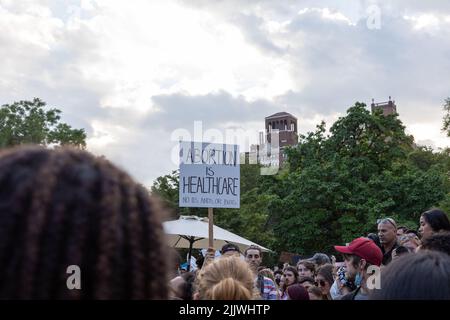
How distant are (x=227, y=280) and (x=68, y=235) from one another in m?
2.11

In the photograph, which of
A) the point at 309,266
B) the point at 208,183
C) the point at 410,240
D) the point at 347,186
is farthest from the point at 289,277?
the point at 347,186

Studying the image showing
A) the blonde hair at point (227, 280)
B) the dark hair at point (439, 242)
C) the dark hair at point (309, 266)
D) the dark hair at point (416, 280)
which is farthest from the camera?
the dark hair at point (309, 266)

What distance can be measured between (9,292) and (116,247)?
0.18 m

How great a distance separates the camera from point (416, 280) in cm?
161

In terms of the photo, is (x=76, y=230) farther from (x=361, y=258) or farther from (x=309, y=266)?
(x=309, y=266)

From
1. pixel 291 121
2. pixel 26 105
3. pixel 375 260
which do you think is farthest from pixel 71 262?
pixel 291 121

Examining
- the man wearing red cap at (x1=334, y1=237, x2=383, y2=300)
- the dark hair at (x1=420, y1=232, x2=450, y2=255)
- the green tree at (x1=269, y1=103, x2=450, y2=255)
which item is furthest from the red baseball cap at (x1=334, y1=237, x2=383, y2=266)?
the green tree at (x1=269, y1=103, x2=450, y2=255)

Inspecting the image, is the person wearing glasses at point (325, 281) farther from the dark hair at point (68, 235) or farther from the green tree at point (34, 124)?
the green tree at point (34, 124)

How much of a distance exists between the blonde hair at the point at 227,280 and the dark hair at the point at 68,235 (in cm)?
192

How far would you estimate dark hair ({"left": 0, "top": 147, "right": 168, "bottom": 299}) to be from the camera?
37.8 inches

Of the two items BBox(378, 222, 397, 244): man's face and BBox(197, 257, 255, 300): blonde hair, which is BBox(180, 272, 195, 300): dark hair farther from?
BBox(378, 222, 397, 244): man's face

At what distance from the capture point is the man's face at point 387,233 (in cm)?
572

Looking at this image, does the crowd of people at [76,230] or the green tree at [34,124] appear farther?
the green tree at [34,124]

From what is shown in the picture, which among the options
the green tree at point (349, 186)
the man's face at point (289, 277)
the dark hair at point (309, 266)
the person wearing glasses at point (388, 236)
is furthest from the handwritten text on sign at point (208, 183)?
the green tree at point (349, 186)
